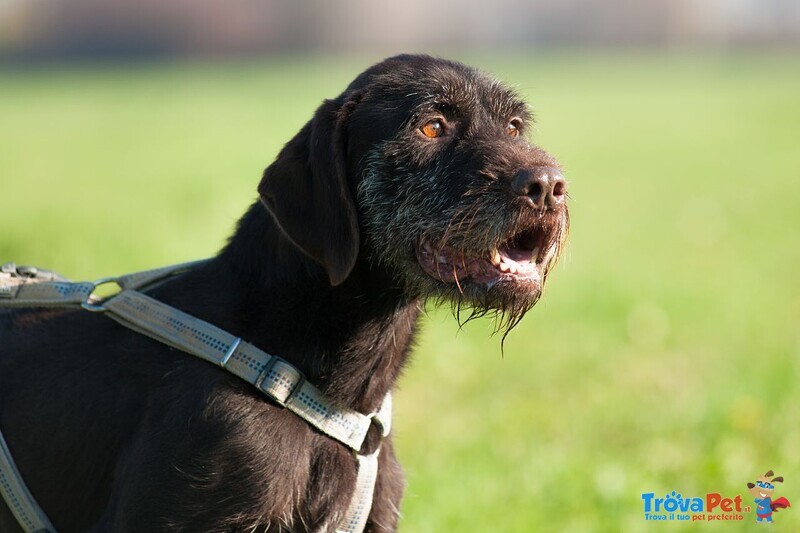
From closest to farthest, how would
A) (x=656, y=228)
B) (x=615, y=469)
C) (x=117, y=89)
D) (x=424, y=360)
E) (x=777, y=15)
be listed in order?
1. (x=615, y=469)
2. (x=424, y=360)
3. (x=656, y=228)
4. (x=117, y=89)
5. (x=777, y=15)

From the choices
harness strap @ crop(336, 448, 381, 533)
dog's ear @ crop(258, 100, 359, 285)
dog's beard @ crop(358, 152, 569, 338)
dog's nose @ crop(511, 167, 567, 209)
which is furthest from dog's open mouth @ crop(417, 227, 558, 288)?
harness strap @ crop(336, 448, 381, 533)

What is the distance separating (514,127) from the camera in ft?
13.6

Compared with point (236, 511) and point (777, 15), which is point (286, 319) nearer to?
point (236, 511)

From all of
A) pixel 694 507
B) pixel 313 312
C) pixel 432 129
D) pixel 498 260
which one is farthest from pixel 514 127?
pixel 694 507

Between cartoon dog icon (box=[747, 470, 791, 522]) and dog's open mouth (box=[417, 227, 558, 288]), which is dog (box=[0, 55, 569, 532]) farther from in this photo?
cartoon dog icon (box=[747, 470, 791, 522])

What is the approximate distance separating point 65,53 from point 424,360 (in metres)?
40.4

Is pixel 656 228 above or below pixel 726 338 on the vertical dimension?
above

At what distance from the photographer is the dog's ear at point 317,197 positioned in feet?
11.5

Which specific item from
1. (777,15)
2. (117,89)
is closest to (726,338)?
(117,89)

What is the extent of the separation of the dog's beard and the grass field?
1.14 feet

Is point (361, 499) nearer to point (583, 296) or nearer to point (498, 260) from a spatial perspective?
point (498, 260)

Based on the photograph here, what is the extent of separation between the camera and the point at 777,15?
6125 cm

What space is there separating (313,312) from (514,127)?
1163mm

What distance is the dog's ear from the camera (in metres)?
3.52
